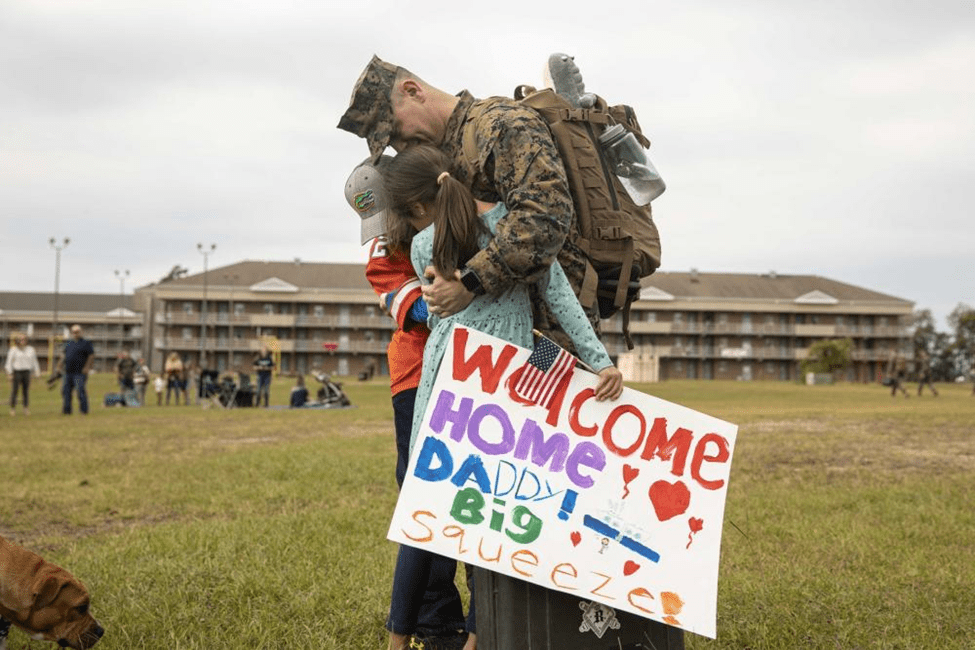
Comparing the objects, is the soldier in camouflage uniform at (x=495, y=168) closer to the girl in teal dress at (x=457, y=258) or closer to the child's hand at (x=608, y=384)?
the girl in teal dress at (x=457, y=258)

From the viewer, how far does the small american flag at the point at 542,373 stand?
253cm

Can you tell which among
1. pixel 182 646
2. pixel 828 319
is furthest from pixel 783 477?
pixel 828 319

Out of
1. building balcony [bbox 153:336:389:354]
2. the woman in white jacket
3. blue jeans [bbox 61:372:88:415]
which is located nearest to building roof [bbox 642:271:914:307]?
building balcony [bbox 153:336:389:354]

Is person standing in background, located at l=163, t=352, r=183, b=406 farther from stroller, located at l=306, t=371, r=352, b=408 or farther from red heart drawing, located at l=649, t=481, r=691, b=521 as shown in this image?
red heart drawing, located at l=649, t=481, r=691, b=521

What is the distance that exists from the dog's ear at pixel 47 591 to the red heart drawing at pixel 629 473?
6.28ft

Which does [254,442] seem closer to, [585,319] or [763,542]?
[763,542]

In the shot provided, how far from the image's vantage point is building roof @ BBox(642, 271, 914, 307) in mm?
95250

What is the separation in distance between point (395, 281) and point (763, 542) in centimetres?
328

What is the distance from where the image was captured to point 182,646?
128 inches

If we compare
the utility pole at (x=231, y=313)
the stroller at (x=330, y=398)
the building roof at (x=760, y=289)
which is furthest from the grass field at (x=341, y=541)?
the building roof at (x=760, y=289)

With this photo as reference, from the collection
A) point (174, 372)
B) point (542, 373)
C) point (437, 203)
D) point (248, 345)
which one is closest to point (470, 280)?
point (437, 203)

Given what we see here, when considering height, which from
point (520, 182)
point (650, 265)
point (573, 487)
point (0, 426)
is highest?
point (520, 182)

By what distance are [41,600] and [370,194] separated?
171 cm

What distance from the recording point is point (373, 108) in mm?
2570
